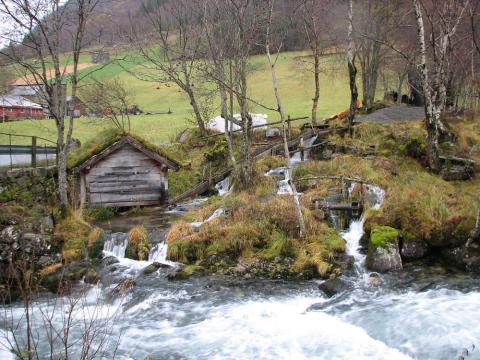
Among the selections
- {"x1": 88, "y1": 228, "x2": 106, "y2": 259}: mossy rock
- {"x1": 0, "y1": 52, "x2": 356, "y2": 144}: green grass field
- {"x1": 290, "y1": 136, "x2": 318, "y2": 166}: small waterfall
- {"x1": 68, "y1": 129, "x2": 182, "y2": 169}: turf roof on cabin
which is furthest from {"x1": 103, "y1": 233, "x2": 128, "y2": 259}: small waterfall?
{"x1": 0, "y1": 52, "x2": 356, "y2": 144}: green grass field

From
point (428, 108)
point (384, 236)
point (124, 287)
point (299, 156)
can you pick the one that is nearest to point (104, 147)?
point (124, 287)

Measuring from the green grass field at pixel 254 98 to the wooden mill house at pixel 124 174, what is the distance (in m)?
12.9

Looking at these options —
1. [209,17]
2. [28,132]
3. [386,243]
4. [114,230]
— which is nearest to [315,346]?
[386,243]

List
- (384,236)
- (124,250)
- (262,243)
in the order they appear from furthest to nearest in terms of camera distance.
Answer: (124,250)
(262,243)
(384,236)

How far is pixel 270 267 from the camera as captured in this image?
12570mm

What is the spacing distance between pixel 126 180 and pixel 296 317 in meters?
10.2

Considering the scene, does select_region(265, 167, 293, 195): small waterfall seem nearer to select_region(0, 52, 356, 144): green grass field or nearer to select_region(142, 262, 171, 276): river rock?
select_region(142, 262, 171, 276): river rock

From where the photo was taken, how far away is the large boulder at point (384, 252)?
40.6ft

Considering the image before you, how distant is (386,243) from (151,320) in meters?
6.29

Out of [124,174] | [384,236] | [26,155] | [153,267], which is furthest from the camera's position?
[124,174]

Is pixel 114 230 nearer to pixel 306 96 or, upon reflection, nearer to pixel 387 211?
pixel 387 211

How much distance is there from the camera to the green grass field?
38653 millimetres

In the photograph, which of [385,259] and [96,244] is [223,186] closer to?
[96,244]

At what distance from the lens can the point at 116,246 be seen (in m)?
14.1
